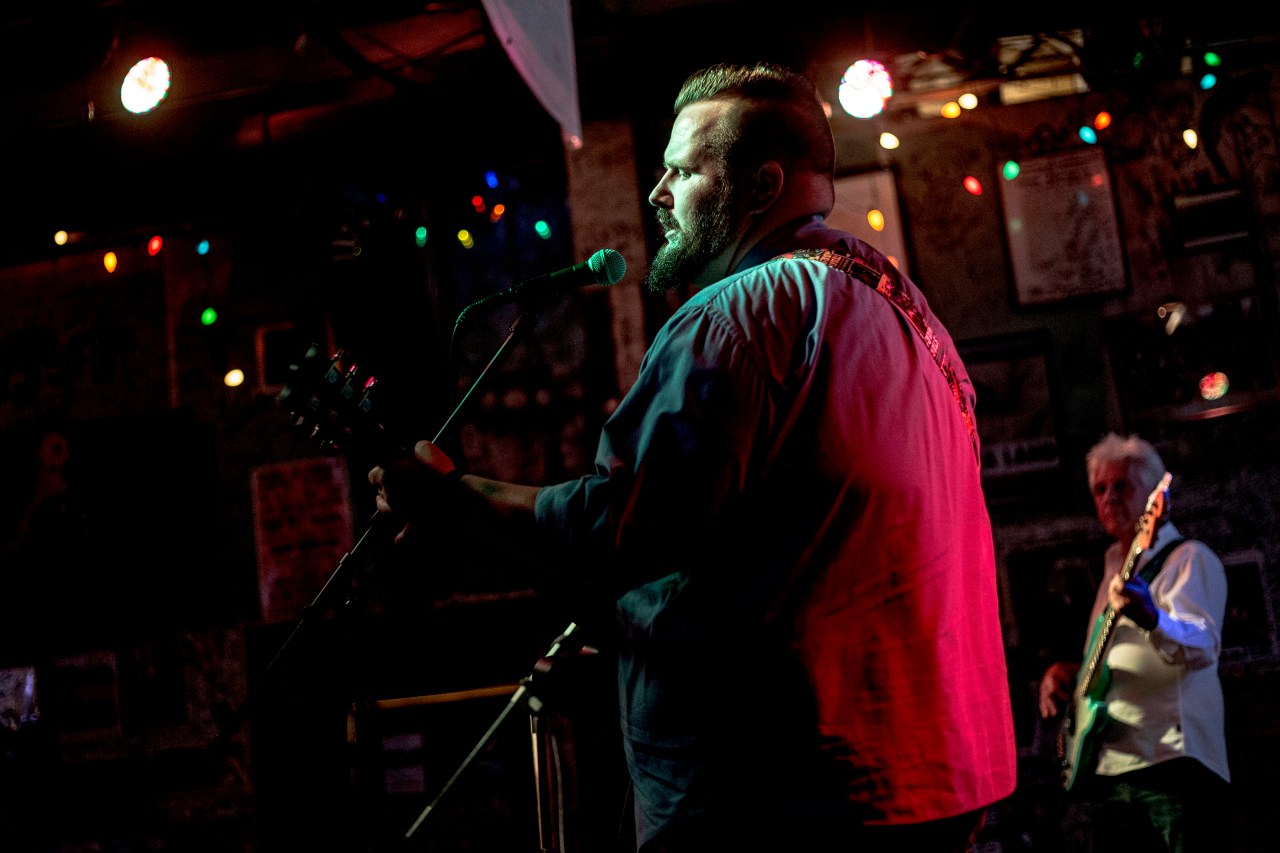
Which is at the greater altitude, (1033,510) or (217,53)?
(217,53)

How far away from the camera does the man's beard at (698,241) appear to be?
176 centimetres

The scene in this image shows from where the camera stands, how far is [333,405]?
1681mm

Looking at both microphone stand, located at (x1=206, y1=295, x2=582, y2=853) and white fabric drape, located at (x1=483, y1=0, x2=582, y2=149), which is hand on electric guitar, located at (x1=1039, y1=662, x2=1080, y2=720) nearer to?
microphone stand, located at (x1=206, y1=295, x2=582, y2=853)

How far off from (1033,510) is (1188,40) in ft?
8.12

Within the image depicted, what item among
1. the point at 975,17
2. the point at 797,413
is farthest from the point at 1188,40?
the point at 797,413

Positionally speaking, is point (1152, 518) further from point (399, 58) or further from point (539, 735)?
point (399, 58)

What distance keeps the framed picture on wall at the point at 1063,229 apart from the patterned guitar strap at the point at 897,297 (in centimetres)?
355

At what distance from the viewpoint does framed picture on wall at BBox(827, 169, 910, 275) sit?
504 centimetres

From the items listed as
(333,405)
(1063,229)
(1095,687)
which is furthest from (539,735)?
(1063,229)

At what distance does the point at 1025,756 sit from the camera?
4.70m

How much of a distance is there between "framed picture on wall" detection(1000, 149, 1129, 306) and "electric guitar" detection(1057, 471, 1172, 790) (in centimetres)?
144

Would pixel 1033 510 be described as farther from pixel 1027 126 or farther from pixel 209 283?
pixel 209 283

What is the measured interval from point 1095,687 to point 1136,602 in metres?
0.43

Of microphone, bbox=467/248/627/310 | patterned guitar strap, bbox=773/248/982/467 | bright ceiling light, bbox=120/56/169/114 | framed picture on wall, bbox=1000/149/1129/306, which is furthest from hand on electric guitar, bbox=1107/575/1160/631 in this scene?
bright ceiling light, bbox=120/56/169/114
